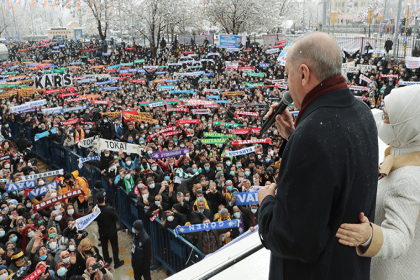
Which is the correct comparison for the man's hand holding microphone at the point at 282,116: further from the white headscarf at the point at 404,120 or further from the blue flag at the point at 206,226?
the blue flag at the point at 206,226

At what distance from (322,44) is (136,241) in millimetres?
5997

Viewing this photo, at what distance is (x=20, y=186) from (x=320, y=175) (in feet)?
30.0

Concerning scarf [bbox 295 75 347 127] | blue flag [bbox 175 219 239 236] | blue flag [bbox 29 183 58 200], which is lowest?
blue flag [bbox 175 219 239 236]

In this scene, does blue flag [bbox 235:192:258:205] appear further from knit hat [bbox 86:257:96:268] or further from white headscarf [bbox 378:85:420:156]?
white headscarf [bbox 378:85:420:156]

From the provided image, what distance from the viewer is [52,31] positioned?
85.2 meters

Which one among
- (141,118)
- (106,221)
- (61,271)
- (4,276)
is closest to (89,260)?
(61,271)

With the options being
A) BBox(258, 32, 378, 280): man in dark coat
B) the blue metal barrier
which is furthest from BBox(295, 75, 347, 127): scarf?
the blue metal barrier

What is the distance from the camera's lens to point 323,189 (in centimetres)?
119

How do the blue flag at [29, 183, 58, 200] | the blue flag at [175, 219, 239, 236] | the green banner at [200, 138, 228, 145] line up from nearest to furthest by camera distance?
the blue flag at [175, 219, 239, 236], the blue flag at [29, 183, 58, 200], the green banner at [200, 138, 228, 145]

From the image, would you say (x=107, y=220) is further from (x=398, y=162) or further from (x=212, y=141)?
(x=398, y=162)

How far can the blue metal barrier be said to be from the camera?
22.4ft

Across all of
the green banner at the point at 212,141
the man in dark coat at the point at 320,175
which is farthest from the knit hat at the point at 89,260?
the green banner at the point at 212,141

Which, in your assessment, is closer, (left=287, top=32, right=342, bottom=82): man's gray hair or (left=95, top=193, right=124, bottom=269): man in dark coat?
(left=287, top=32, right=342, bottom=82): man's gray hair

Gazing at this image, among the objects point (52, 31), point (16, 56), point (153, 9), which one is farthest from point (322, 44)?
point (52, 31)
